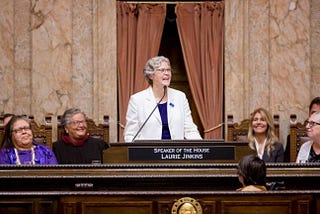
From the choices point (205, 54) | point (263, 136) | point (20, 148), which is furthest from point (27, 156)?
point (205, 54)

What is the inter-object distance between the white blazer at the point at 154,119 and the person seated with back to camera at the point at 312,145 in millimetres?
1094

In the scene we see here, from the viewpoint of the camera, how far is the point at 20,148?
7.72 meters

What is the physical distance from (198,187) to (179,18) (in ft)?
16.3

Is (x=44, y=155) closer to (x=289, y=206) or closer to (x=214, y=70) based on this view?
(x=289, y=206)

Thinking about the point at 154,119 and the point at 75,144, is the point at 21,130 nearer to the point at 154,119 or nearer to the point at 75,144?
the point at 75,144

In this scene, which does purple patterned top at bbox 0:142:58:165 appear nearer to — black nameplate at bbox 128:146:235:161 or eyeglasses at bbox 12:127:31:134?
eyeglasses at bbox 12:127:31:134

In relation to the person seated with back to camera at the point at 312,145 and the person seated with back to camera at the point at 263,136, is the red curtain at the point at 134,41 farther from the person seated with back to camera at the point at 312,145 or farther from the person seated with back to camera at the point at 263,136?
the person seated with back to camera at the point at 312,145

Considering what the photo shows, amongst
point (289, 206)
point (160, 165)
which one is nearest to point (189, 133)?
point (160, 165)

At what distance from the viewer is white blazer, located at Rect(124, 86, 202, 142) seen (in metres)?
7.89

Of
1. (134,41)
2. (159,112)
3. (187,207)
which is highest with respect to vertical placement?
(134,41)

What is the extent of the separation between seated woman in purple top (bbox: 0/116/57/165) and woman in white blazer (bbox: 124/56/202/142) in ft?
2.81

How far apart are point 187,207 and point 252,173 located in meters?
0.52

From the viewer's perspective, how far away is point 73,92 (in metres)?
11.2

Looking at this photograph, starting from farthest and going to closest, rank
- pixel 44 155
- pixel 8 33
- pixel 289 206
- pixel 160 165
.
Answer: pixel 8 33, pixel 44 155, pixel 160 165, pixel 289 206
